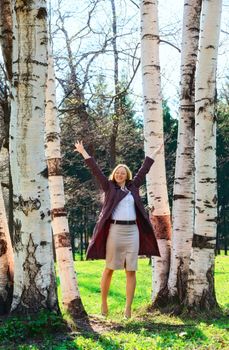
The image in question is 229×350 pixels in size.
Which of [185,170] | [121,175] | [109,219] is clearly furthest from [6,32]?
[185,170]

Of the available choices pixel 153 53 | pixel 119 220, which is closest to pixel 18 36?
pixel 119 220

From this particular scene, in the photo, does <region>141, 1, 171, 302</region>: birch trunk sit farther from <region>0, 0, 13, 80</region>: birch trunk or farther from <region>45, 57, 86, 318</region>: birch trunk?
<region>0, 0, 13, 80</region>: birch trunk

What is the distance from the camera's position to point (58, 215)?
25.6 ft

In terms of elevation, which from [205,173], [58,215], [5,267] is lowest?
[5,267]

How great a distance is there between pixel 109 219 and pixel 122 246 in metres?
0.37

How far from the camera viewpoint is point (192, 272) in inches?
276

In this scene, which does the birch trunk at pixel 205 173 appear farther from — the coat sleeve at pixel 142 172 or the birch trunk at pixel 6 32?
the birch trunk at pixel 6 32

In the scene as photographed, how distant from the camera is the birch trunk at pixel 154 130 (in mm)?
7938

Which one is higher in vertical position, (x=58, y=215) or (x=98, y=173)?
(x=98, y=173)

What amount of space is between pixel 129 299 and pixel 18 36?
136 inches

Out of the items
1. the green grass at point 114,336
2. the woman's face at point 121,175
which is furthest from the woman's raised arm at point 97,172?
the green grass at point 114,336

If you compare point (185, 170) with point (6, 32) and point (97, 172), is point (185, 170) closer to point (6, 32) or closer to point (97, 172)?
point (97, 172)

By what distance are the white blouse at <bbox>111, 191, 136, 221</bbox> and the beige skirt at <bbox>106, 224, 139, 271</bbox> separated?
0.11 m

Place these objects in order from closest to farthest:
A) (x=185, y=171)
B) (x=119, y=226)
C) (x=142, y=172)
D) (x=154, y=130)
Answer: (x=119, y=226), (x=142, y=172), (x=185, y=171), (x=154, y=130)
